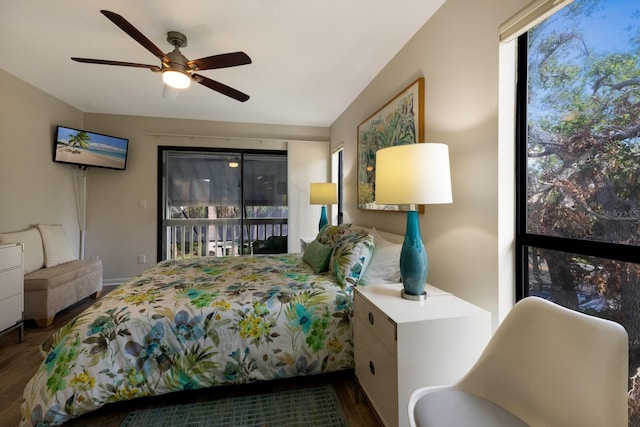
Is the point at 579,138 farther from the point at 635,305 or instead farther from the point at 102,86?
the point at 102,86

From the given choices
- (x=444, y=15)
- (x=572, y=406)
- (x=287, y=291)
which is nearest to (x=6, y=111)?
(x=287, y=291)

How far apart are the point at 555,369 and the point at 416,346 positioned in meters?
0.46

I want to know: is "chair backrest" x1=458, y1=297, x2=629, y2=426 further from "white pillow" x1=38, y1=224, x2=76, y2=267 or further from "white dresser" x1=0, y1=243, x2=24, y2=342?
"white pillow" x1=38, y1=224, x2=76, y2=267

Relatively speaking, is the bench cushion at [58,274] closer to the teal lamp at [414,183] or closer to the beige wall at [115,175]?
the beige wall at [115,175]

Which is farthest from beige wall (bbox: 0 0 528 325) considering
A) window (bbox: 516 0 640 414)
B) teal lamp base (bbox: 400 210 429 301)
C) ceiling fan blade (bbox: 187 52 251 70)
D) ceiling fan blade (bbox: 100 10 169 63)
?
ceiling fan blade (bbox: 100 10 169 63)

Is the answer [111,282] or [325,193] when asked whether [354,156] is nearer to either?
[325,193]

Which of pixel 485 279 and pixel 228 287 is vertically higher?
pixel 485 279

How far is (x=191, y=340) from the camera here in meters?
1.58

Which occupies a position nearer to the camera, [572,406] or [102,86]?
[572,406]

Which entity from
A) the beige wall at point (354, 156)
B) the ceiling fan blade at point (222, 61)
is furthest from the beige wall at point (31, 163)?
the ceiling fan blade at point (222, 61)

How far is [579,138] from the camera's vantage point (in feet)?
3.73

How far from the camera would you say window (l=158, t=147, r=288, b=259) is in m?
4.35

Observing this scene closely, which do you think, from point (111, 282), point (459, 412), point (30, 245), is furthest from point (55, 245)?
point (459, 412)

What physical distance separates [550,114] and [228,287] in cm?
203
